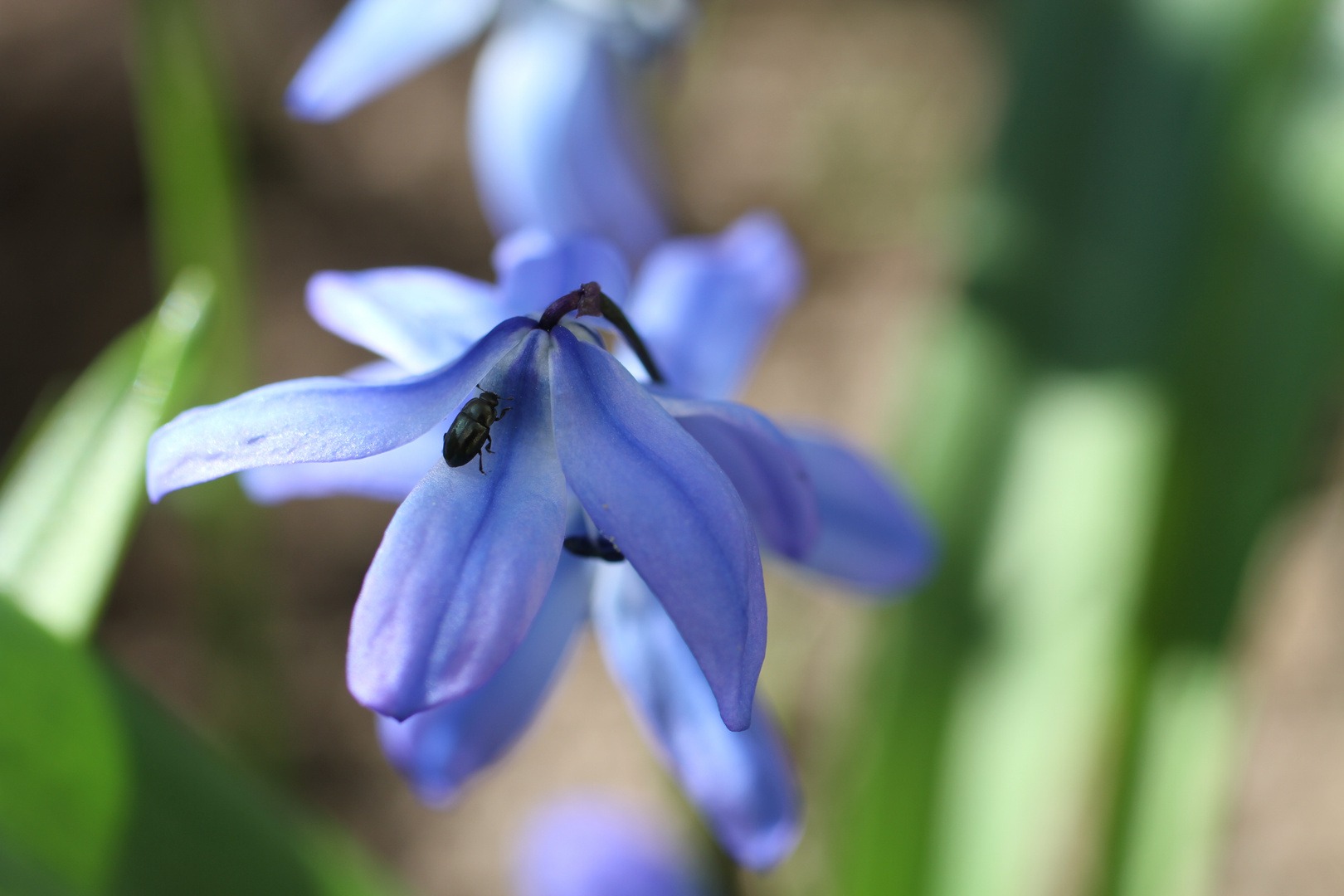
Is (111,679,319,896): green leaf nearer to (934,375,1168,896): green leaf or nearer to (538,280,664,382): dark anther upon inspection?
(538,280,664,382): dark anther

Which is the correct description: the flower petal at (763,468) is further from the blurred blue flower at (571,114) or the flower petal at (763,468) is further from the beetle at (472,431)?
the blurred blue flower at (571,114)

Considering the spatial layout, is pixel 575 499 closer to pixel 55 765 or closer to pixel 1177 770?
pixel 55 765

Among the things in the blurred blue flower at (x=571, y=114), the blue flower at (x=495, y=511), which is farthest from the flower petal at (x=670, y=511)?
the blurred blue flower at (x=571, y=114)

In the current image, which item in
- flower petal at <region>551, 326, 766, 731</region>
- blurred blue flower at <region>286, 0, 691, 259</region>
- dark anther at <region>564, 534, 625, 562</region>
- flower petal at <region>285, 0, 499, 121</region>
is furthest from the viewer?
blurred blue flower at <region>286, 0, 691, 259</region>

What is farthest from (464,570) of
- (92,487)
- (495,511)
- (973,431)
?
(973,431)

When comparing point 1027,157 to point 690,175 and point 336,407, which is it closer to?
point 336,407

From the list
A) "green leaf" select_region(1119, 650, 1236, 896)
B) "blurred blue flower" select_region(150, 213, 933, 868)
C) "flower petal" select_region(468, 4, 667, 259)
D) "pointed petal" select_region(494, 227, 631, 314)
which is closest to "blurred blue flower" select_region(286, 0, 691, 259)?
"flower petal" select_region(468, 4, 667, 259)

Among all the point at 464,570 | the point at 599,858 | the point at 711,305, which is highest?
the point at 711,305
